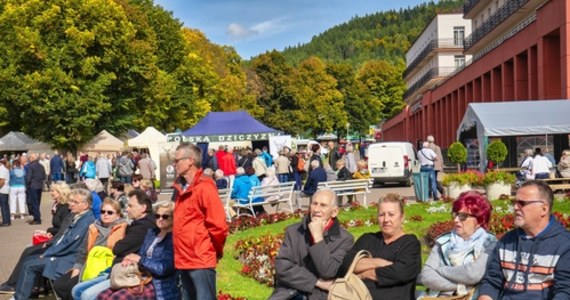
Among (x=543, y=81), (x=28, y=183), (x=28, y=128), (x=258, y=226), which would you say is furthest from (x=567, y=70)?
(x=28, y=128)

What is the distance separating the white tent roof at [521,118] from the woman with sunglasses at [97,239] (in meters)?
17.7

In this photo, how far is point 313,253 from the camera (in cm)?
652

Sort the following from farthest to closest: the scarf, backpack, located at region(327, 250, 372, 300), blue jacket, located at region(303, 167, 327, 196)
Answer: blue jacket, located at region(303, 167, 327, 196) → the scarf → backpack, located at region(327, 250, 372, 300)

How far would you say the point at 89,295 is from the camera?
8078mm

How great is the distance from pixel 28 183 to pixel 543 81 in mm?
21253

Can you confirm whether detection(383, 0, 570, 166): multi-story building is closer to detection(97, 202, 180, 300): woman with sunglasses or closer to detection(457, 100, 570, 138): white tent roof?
detection(457, 100, 570, 138): white tent roof

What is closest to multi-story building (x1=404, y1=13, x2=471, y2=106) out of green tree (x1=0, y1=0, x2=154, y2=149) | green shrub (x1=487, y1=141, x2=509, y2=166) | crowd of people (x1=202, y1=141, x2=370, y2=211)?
green tree (x1=0, y1=0, x2=154, y2=149)

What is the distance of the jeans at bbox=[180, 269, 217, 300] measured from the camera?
697 centimetres

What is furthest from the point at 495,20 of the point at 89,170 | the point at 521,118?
the point at 89,170

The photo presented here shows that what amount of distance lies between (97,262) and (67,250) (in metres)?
1.16

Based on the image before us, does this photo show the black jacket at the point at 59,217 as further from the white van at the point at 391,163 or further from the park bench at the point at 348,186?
the white van at the point at 391,163

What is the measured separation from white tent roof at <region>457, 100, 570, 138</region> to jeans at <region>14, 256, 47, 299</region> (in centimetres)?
1806

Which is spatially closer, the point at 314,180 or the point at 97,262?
the point at 97,262

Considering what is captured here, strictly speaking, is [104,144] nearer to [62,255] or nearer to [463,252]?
[62,255]
